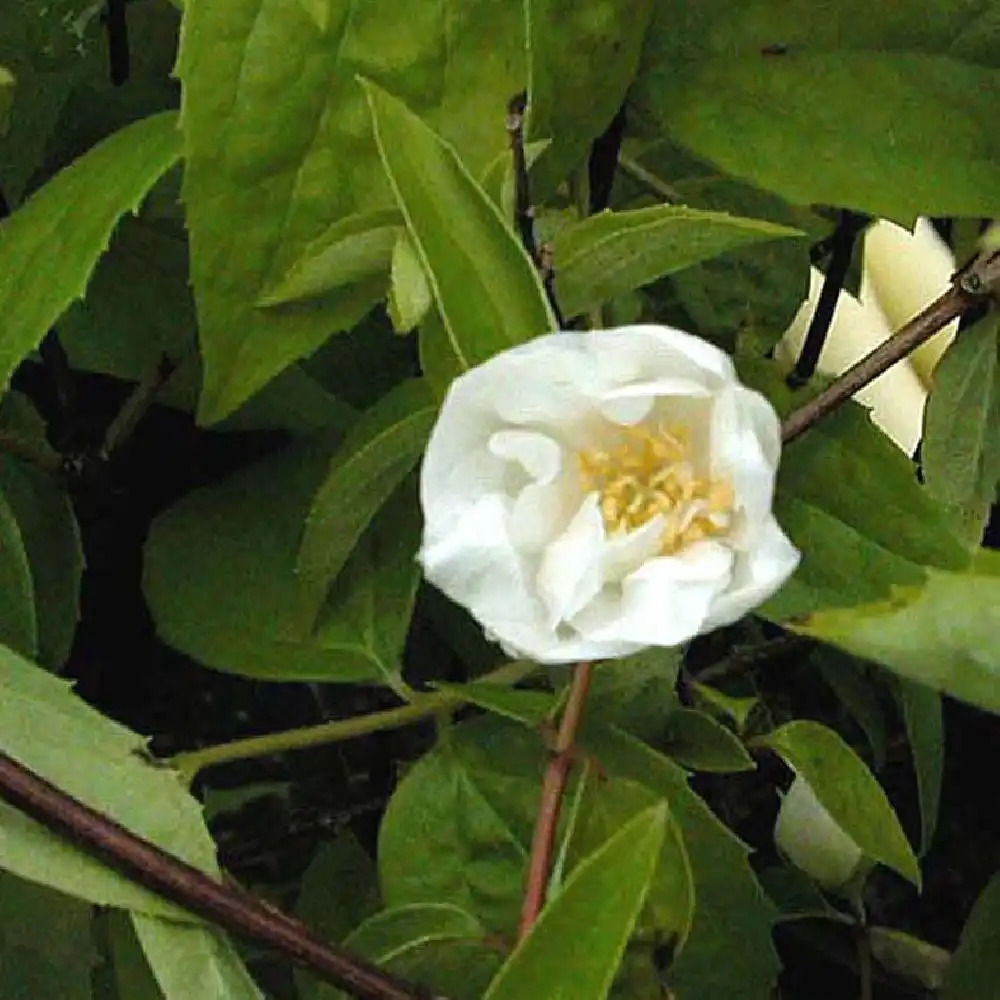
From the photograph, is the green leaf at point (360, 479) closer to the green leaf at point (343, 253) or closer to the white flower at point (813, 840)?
the green leaf at point (343, 253)

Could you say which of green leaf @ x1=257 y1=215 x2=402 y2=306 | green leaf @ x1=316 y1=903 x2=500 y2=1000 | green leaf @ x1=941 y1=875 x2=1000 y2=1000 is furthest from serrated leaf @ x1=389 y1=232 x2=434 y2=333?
green leaf @ x1=941 y1=875 x2=1000 y2=1000

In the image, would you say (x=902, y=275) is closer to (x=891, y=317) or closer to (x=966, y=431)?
(x=891, y=317)

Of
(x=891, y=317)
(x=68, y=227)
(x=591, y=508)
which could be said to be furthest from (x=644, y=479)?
(x=891, y=317)

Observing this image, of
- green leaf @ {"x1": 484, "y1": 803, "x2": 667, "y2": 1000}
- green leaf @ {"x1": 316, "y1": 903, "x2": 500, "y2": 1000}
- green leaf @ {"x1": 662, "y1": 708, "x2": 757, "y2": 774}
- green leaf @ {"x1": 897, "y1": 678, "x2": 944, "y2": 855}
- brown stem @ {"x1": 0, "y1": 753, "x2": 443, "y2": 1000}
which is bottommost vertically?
green leaf @ {"x1": 897, "y1": 678, "x2": 944, "y2": 855}

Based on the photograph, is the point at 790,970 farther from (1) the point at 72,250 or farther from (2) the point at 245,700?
(1) the point at 72,250

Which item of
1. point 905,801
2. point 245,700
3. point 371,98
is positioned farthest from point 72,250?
point 905,801

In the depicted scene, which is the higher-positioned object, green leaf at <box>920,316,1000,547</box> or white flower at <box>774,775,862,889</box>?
green leaf at <box>920,316,1000,547</box>

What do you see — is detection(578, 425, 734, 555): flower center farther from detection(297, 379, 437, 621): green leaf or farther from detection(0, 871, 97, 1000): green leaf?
detection(0, 871, 97, 1000): green leaf
